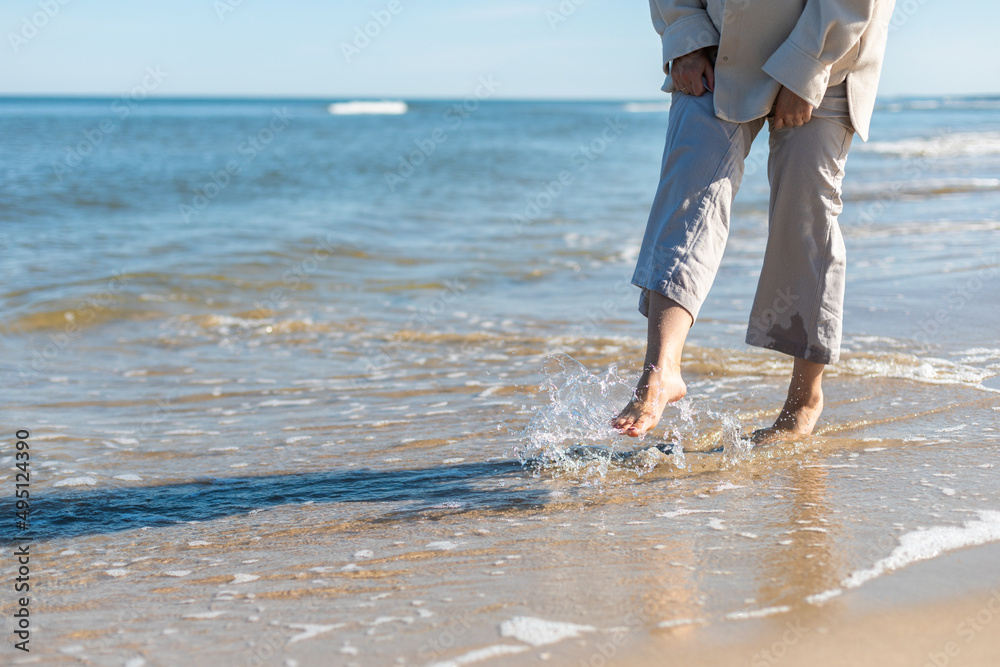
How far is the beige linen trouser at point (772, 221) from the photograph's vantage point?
8.45 feet

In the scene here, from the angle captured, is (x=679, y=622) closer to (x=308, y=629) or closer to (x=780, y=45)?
(x=308, y=629)

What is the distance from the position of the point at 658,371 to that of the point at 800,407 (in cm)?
80

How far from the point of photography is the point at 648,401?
2443mm

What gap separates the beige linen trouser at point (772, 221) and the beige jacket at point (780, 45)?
7 centimetres

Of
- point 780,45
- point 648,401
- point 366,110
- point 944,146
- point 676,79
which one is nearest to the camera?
point 648,401

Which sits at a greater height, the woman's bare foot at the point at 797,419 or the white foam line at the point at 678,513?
the woman's bare foot at the point at 797,419

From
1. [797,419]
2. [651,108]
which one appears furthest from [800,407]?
[651,108]

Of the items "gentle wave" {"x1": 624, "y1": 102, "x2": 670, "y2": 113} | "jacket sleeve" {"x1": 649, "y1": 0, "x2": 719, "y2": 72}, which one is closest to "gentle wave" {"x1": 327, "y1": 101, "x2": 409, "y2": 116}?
"gentle wave" {"x1": 624, "y1": 102, "x2": 670, "y2": 113}

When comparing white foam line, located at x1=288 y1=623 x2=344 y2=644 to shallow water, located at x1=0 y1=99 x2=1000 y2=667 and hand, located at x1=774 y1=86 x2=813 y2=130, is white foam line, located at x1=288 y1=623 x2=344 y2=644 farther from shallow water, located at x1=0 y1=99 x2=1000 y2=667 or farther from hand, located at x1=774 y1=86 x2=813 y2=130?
hand, located at x1=774 y1=86 x2=813 y2=130

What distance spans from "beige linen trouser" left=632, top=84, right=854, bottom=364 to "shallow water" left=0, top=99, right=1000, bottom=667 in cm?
44

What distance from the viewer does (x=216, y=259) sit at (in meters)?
8.18

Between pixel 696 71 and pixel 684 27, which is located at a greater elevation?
pixel 684 27

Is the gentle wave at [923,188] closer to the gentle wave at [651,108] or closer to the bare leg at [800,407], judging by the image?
the bare leg at [800,407]

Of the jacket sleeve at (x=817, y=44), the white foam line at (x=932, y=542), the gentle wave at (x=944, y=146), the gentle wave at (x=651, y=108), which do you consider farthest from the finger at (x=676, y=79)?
the gentle wave at (x=651, y=108)
